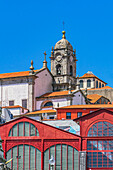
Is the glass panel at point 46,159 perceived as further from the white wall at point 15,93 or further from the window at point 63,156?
the white wall at point 15,93

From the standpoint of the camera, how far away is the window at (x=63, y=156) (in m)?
59.5

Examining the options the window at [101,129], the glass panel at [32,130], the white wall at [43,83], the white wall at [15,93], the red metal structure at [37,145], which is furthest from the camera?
the white wall at [43,83]

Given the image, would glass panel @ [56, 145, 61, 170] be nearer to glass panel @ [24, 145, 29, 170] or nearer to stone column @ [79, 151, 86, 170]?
stone column @ [79, 151, 86, 170]

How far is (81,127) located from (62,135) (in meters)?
2.68

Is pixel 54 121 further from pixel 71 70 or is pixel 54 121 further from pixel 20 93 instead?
pixel 71 70

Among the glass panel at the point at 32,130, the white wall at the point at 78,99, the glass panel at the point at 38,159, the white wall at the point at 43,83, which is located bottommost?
the glass panel at the point at 38,159

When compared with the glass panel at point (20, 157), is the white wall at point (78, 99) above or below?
above

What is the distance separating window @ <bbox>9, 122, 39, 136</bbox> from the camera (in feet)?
205

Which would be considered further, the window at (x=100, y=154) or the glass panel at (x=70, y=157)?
the glass panel at (x=70, y=157)

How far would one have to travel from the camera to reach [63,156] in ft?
197

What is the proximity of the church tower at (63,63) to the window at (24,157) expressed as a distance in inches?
1428

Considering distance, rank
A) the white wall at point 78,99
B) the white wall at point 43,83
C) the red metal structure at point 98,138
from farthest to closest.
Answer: the white wall at point 43,83 < the white wall at point 78,99 < the red metal structure at point 98,138

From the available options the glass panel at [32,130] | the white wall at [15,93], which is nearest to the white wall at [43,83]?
the white wall at [15,93]

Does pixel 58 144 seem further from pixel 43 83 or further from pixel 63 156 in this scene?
pixel 43 83
